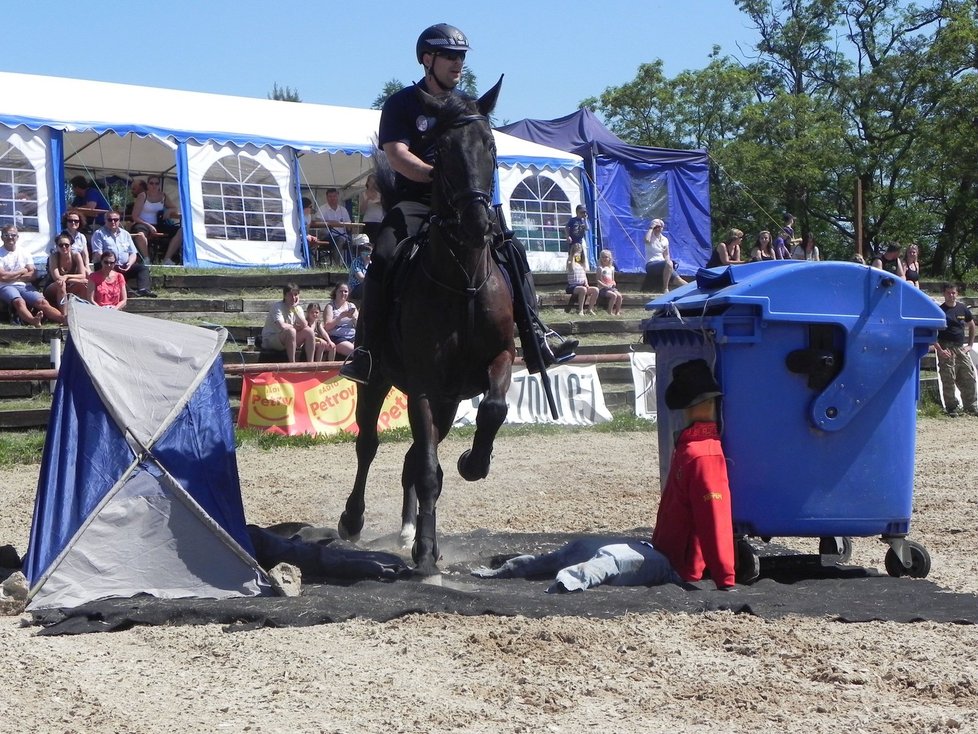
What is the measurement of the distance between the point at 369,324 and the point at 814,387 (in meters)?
2.73

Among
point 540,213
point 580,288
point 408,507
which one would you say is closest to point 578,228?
point 540,213

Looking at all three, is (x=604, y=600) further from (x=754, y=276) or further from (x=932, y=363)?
(x=932, y=363)

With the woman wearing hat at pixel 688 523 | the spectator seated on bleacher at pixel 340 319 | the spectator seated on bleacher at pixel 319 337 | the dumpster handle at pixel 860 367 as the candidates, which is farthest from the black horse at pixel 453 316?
the spectator seated on bleacher at pixel 340 319

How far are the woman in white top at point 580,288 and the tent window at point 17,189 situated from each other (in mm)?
9289

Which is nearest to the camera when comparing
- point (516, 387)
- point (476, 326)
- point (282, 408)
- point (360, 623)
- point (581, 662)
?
point (581, 662)

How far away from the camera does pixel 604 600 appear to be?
228 inches

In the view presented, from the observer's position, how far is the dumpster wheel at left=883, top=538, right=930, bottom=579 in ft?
22.4

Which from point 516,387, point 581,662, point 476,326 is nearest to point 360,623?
point 581,662

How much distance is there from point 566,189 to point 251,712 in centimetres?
2181

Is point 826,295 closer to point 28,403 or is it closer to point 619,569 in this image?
point 619,569

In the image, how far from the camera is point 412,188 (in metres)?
7.66

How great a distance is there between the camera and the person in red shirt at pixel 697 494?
623cm

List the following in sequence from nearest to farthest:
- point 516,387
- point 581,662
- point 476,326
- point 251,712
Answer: point 251,712 < point 581,662 < point 476,326 < point 516,387

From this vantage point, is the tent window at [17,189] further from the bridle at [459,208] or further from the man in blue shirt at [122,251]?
the bridle at [459,208]
